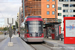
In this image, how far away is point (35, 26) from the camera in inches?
843

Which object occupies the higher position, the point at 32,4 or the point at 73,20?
the point at 32,4

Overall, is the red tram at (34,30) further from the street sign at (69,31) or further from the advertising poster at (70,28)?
the advertising poster at (70,28)

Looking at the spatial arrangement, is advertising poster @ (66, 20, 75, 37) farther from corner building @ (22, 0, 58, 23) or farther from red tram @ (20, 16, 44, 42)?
corner building @ (22, 0, 58, 23)

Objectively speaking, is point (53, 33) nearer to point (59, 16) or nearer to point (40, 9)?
point (40, 9)

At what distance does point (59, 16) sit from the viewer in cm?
8831

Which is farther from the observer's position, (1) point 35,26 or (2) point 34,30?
(1) point 35,26

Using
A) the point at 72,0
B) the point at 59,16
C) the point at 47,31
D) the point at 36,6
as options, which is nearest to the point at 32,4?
the point at 36,6

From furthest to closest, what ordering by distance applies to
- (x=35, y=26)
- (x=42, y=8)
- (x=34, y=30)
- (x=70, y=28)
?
(x=42, y=8)
(x=35, y=26)
(x=34, y=30)
(x=70, y=28)

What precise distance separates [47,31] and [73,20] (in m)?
14.6

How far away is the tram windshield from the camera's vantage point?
2128cm

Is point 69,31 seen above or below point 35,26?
below

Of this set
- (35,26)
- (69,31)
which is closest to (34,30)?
(35,26)

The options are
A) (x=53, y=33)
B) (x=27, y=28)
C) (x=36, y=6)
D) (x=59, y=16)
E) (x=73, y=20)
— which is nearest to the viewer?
(x=73, y=20)

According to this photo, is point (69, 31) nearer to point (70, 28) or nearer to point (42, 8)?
point (70, 28)
